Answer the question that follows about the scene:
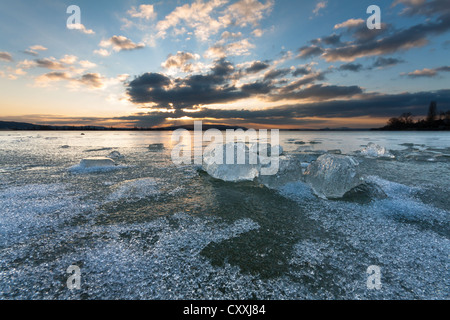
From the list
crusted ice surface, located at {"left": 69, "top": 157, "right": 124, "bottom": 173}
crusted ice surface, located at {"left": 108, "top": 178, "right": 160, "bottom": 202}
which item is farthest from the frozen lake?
crusted ice surface, located at {"left": 69, "top": 157, "right": 124, "bottom": 173}

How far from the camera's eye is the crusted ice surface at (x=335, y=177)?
3797mm

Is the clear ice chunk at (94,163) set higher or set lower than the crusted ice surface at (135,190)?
higher

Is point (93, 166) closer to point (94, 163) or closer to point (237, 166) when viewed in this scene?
point (94, 163)

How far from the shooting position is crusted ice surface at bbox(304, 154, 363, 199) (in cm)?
380

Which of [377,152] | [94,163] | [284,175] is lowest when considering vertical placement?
[284,175]

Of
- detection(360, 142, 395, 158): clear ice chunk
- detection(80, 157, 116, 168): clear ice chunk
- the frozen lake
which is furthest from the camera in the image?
detection(360, 142, 395, 158): clear ice chunk

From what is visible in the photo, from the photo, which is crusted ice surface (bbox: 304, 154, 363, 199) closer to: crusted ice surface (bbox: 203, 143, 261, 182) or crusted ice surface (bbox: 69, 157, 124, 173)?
crusted ice surface (bbox: 203, 143, 261, 182)

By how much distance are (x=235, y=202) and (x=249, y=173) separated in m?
1.45

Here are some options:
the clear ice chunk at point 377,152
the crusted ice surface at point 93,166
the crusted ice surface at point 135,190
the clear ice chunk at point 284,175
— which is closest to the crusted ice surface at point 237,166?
the clear ice chunk at point 284,175

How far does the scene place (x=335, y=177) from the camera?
3.89m

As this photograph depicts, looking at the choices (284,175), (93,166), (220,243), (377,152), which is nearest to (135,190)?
(220,243)

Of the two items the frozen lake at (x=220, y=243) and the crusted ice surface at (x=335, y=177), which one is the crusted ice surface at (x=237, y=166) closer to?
the frozen lake at (x=220, y=243)

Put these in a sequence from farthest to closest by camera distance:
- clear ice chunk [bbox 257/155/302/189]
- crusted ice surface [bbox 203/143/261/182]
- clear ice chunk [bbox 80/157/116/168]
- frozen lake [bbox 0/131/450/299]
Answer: clear ice chunk [bbox 80/157/116/168], crusted ice surface [bbox 203/143/261/182], clear ice chunk [bbox 257/155/302/189], frozen lake [bbox 0/131/450/299]
